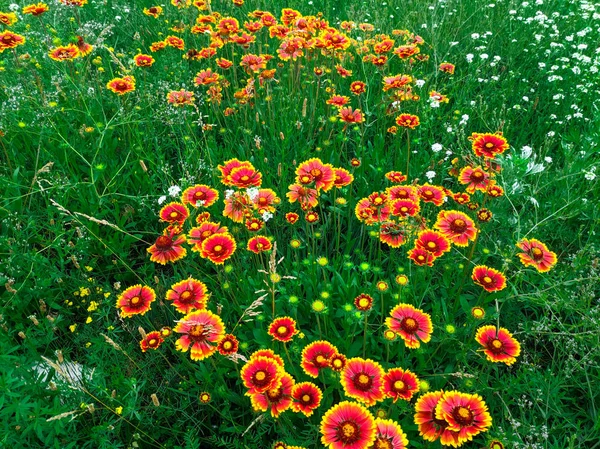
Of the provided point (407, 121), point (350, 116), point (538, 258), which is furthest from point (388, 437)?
point (350, 116)

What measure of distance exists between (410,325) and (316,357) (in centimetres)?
37

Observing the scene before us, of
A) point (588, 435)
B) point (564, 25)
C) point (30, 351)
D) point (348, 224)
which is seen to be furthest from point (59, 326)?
point (564, 25)

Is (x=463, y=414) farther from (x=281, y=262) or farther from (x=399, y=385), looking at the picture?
(x=281, y=262)

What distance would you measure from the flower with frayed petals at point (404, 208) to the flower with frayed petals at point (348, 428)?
909 millimetres

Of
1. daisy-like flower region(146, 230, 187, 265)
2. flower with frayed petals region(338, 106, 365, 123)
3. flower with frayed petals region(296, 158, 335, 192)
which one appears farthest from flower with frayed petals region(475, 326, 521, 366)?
flower with frayed petals region(338, 106, 365, 123)

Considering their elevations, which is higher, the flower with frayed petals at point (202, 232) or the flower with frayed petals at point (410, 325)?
the flower with frayed petals at point (202, 232)

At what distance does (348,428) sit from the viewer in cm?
126

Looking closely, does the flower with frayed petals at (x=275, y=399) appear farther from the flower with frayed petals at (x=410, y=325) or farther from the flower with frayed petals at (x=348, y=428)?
the flower with frayed petals at (x=410, y=325)

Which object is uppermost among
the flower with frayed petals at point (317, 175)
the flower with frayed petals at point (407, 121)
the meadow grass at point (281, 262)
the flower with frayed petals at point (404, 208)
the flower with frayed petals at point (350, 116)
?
the flower with frayed petals at point (407, 121)

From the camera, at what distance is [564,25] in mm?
4562

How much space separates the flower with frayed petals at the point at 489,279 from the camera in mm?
1769

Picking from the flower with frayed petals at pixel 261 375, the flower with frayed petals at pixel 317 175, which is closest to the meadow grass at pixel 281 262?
the flower with frayed petals at pixel 261 375

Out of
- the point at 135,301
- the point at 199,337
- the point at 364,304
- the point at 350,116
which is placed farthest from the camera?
the point at 350,116

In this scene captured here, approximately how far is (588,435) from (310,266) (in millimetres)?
1357
